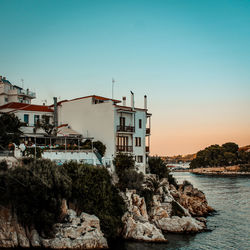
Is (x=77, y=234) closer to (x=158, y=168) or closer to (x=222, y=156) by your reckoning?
(x=158, y=168)

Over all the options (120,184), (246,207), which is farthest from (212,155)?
(120,184)

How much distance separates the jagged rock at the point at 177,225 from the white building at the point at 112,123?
10.5 m

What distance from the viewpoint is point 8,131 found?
37.7m

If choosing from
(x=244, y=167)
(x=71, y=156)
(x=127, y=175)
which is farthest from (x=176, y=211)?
(x=244, y=167)

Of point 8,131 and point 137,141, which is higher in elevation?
point 8,131

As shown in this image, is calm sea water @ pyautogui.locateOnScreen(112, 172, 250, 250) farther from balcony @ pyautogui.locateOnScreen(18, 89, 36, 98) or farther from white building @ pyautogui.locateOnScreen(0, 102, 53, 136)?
balcony @ pyautogui.locateOnScreen(18, 89, 36, 98)

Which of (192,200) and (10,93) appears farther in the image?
(10,93)

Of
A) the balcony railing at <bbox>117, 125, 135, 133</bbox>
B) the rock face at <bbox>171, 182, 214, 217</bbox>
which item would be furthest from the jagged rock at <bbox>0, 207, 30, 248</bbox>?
the rock face at <bbox>171, 182, 214, 217</bbox>

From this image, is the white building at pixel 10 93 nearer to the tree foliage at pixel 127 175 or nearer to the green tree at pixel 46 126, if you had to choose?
the green tree at pixel 46 126

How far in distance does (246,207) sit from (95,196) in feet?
106

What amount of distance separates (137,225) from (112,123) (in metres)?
17.1

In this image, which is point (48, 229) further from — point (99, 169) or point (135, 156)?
point (135, 156)

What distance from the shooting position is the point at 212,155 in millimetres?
176875

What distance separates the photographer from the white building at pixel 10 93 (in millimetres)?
→ 55594
